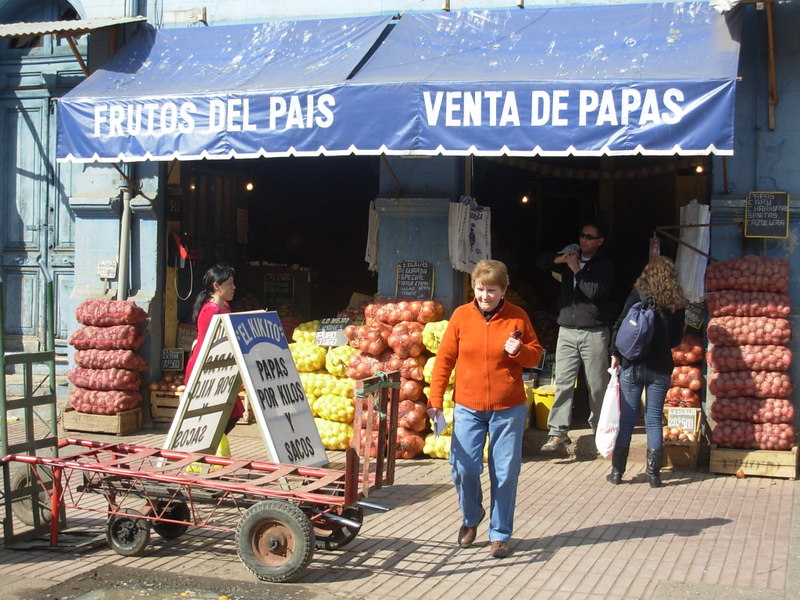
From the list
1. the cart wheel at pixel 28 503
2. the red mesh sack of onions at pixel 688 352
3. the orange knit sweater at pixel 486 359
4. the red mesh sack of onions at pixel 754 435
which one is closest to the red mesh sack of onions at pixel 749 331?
the red mesh sack of onions at pixel 688 352

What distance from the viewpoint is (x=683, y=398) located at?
8.64 meters

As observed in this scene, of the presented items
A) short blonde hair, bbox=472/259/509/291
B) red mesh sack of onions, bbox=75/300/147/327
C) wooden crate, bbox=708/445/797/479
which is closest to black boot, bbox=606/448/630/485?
wooden crate, bbox=708/445/797/479

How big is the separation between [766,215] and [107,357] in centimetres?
662

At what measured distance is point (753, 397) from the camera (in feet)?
26.6

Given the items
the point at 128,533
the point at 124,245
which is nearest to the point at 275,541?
the point at 128,533

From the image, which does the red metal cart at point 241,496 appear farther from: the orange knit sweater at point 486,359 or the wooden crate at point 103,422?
the wooden crate at point 103,422

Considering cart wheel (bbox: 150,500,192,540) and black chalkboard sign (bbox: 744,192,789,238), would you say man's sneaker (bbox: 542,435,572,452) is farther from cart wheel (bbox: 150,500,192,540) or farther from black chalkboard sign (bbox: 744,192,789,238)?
cart wheel (bbox: 150,500,192,540)

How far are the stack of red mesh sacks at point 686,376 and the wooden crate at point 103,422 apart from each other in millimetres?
5434

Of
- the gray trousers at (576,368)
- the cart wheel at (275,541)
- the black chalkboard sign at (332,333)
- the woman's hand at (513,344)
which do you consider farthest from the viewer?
the black chalkboard sign at (332,333)

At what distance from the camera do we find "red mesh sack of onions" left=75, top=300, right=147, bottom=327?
995cm

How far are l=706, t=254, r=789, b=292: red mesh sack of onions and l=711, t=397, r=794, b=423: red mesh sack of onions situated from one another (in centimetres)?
96

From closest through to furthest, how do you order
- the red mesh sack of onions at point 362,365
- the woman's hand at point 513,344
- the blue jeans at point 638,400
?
the woman's hand at point 513,344
the blue jeans at point 638,400
the red mesh sack of onions at point 362,365

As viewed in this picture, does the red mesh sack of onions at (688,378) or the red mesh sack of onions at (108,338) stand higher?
the red mesh sack of onions at (108,338)

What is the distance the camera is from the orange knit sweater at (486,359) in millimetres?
5832
